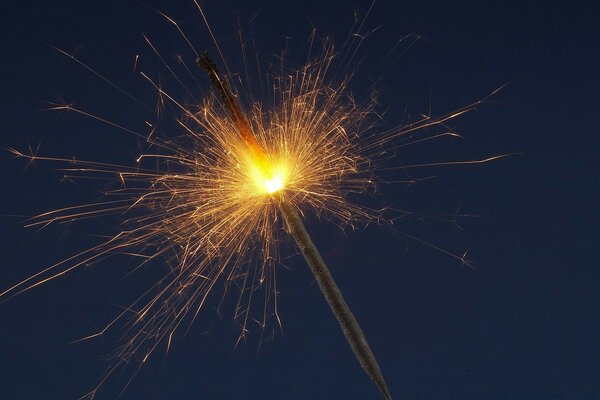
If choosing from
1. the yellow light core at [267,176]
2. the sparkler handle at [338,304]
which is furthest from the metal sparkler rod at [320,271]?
the yellow light core at [267,176]

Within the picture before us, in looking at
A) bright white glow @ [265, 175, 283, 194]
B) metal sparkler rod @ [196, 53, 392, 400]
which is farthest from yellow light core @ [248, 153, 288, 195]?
metal sparkler rod @ [196, 53, 392, 400]

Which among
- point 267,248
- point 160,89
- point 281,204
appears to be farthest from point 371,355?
point 160,89

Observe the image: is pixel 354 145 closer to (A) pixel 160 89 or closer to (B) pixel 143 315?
(A) pixel 160 89

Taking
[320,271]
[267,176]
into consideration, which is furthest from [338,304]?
[267,176]

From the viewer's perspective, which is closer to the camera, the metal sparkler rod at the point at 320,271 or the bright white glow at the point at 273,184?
the metal sparkler rod at the point at 320,271

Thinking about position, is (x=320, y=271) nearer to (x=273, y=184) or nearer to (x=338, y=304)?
(x=338, y=304)

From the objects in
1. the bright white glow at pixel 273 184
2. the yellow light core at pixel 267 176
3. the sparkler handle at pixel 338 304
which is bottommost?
the sparkler handle at pixel 338 304

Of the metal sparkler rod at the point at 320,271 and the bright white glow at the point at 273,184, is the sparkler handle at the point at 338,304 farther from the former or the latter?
the bright white glow at the point at 273,184

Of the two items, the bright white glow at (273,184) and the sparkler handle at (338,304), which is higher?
the bright white glow at (273,184)
